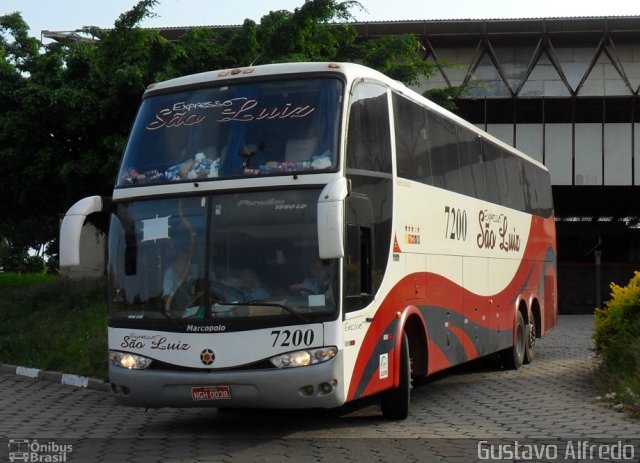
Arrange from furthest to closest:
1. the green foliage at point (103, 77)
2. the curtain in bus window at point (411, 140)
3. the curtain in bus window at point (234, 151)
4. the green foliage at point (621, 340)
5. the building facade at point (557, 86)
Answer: the building facade at point (557, 86) < the green foliage at point (103, 77) < the green foliage at point (621, 340) < the curtain in bus window at point (411, 140) < the curtain in bus window at point (234, 151)

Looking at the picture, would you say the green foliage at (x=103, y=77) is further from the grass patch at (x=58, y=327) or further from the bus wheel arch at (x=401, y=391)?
the bus wheel arch at (x=401, y=391)

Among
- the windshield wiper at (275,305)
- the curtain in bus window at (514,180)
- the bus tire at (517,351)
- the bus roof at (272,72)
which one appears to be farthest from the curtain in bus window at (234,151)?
the bus tire at (517,351)

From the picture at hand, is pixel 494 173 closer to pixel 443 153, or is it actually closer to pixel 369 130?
pixel 443 153

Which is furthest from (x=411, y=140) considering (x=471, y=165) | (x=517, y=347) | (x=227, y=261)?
(x=517, y=347)

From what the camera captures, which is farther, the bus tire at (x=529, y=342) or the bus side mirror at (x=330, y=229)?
the bus tire at (x=529, y=342)

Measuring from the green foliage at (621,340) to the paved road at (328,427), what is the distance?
1.21ft

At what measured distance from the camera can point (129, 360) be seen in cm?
948

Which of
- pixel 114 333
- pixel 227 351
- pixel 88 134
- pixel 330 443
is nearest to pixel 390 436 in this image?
pixel 330 443

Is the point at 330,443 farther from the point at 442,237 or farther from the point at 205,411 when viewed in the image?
the point at 442,237

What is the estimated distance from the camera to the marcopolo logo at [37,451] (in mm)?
8594

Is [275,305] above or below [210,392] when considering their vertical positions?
above

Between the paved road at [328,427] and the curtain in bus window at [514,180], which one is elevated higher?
the curtain in bus window at [514,180]

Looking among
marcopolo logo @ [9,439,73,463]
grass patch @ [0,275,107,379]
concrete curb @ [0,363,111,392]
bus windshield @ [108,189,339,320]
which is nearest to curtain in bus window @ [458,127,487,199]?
bus windshield @ [108,189,339,320]

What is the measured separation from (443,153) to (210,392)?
527cm
